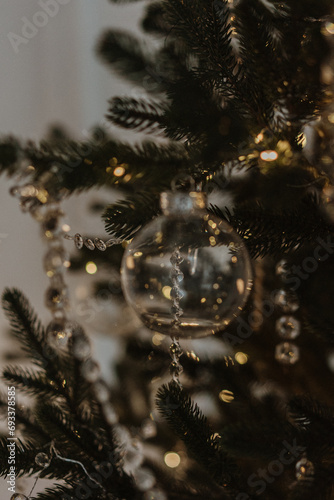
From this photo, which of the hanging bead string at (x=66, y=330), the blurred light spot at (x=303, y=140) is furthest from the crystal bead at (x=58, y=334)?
the blurred light spot at (x=303, y=140)

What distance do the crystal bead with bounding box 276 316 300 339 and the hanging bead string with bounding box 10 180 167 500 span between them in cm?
20

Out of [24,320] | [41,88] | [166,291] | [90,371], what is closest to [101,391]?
[90,371]

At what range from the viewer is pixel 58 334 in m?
0.58

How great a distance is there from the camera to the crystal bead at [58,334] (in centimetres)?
57

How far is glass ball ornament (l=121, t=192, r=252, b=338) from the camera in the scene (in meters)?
0.42

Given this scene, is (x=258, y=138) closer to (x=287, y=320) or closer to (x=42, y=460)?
(x=287, y=320)

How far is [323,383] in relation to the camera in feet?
2.10

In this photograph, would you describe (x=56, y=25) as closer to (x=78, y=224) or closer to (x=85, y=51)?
(x=85, y=51)

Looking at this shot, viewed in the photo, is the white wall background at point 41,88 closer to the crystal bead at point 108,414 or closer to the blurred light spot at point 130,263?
the crystal bead at point 108,414

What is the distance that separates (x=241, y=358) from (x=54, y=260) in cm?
28

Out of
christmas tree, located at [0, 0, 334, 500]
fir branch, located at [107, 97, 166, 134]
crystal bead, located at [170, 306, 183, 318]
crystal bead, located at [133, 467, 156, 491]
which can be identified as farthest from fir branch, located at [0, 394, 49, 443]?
fir branch, located at [107, 97, 166, 134]

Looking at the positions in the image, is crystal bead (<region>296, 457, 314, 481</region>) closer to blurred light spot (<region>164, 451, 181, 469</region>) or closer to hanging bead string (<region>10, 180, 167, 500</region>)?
hanging bead string (<region>10, 180, 167, 500</region>)

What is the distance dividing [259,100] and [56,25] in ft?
3.69

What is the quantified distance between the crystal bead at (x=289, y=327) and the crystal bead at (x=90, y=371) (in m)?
0.22
